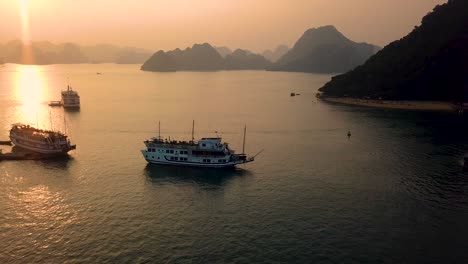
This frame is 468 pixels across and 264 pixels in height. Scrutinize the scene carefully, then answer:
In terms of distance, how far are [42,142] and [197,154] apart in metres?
40.5

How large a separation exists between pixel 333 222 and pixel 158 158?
44.9m

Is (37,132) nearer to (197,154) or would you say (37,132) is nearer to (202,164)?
(197,154)

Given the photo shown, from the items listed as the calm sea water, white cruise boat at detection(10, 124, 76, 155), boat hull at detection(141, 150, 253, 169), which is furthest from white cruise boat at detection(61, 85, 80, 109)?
boat hull at detection(141, 150, 253, 169)

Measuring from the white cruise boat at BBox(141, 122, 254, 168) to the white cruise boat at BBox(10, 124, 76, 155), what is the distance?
80.4ft

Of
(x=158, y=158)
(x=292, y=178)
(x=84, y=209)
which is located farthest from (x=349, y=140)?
(x=84, y=209)

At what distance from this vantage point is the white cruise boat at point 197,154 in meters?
84.9

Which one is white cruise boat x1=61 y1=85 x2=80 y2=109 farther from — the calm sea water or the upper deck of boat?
the upper deck of boat

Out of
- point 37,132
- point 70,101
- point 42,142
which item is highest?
point 70,101

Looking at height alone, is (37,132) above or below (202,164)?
above

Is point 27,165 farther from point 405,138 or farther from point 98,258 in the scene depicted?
point 405,138

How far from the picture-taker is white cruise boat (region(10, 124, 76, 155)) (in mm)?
94375

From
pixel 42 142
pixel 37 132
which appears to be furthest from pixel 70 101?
pixel 42 142

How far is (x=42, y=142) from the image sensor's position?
94375 mm

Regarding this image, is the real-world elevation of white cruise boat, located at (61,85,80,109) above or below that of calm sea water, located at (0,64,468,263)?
above
